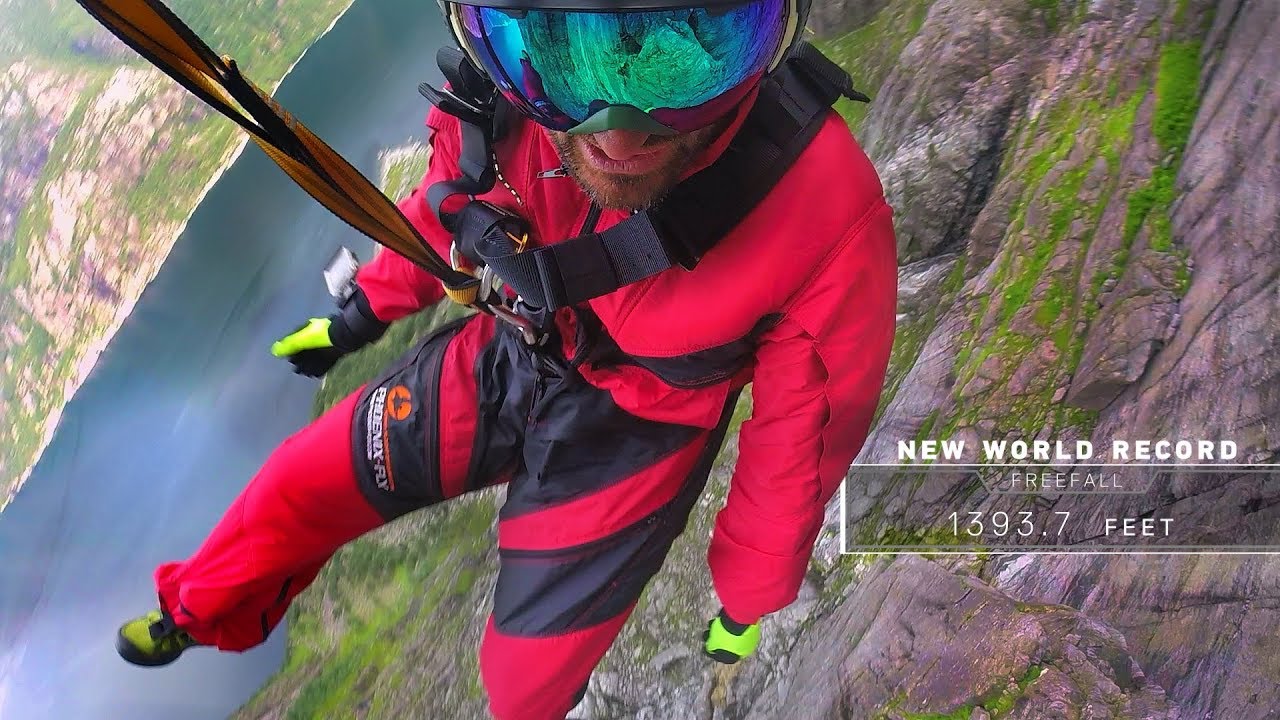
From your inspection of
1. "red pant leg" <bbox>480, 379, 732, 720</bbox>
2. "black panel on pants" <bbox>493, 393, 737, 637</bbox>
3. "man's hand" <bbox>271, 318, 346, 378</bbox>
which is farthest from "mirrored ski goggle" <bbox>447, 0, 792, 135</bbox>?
"man's hand" <bbox>271, 318, 346, 378</bbox>

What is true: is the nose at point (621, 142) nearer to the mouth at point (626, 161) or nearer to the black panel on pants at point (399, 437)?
the mouth at point (626, 161)

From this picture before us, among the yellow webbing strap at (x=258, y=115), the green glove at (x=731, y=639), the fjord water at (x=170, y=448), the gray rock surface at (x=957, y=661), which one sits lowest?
the gray rock surface at (x=957, y=661)

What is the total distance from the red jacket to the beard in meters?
0.03

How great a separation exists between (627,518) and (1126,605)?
1106 mm

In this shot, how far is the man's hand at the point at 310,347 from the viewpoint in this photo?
1821 mm

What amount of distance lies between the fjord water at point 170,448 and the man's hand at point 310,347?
1416 millimetres

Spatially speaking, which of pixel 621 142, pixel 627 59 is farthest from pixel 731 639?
pixel 627 59

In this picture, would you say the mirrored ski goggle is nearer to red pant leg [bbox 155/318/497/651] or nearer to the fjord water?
red pant leg [bbox 155/318/497/651]

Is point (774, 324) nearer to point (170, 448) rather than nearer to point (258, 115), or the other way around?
point (258, 115)

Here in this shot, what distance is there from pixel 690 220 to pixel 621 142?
0.16 metres

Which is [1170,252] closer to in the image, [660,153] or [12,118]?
[660,153]

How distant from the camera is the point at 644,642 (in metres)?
2.21

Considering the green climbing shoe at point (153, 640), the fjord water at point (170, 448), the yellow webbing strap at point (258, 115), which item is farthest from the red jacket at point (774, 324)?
the fjord water at point (170, 448)

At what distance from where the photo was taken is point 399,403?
154cm
